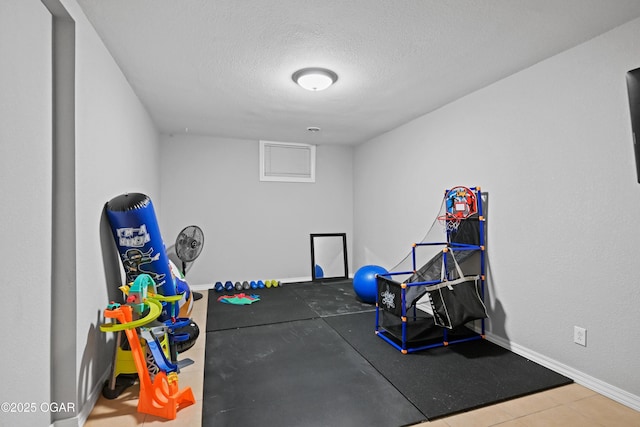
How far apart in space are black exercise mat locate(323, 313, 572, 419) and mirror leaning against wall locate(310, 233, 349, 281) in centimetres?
269

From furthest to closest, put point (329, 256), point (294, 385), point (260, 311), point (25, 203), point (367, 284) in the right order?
point (329, 256) → point (367, 284) → point (260, 311) → point (294, 385) → point (25, 203)

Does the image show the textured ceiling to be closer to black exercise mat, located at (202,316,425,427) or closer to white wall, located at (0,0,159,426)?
white wall, located at (0,0,159,426)

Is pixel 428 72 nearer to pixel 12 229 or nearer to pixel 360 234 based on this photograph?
pixel 12 229

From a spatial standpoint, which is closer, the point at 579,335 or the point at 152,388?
the point at 152,388

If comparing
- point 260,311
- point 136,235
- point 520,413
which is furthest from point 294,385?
point 260,311

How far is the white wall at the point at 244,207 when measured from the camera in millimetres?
5309

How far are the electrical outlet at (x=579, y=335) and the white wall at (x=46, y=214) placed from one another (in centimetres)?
338

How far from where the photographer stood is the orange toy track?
203 cm

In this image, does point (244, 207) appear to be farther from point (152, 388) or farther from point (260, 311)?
point (152, 388)

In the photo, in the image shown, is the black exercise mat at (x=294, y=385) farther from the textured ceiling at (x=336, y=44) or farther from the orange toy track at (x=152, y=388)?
the textured ceiling at (x=336, y=44)

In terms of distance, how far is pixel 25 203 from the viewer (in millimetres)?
1583

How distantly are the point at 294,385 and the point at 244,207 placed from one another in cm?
367

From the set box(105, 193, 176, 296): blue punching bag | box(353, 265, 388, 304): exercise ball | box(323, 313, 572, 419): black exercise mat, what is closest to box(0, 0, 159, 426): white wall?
box(105, 193, 176, 296): blue punching bag

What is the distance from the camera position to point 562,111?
103 inches
